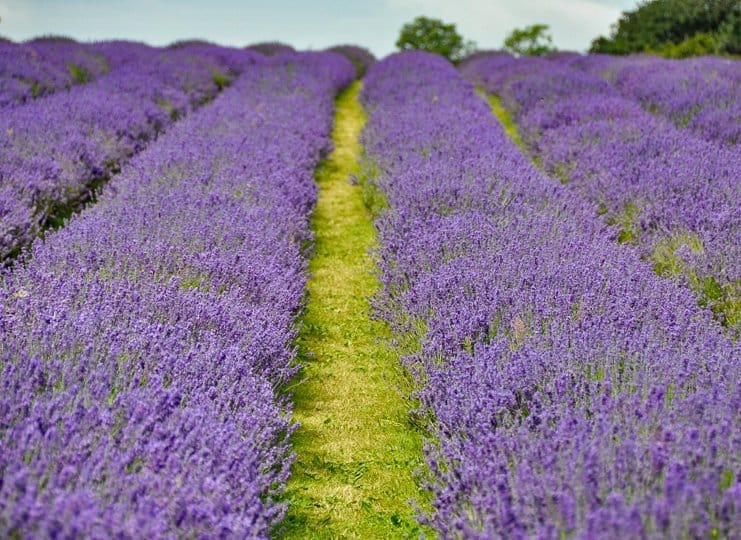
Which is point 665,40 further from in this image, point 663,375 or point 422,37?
point 663,375

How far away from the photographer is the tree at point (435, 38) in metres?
22.9

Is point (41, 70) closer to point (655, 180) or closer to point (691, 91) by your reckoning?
point (655, 180)

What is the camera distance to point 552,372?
2412 mm

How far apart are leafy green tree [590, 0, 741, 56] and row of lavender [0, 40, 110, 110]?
12.1 metres

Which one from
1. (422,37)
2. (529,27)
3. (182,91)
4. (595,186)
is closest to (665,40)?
(529,27)

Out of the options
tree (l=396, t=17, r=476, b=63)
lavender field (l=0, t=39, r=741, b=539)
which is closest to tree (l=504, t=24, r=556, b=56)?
tree (l=396, t=17, r=476, b=63)

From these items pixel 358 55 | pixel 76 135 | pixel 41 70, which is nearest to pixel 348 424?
pixel 76 135

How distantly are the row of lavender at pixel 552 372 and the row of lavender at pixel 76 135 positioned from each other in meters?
2.27

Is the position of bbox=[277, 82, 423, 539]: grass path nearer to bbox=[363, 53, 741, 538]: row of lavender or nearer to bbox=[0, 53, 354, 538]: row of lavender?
bbox=[0, 53, 354, 538]: row of lavender

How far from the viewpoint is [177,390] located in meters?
2.12

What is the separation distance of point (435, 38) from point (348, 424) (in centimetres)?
2198

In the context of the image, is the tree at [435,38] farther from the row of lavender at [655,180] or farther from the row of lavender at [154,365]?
the row of lavender at [154,365]

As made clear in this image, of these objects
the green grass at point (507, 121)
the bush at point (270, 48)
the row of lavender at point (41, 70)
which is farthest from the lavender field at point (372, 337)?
the bush at point (270, 48)

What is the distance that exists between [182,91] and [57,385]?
800cm
